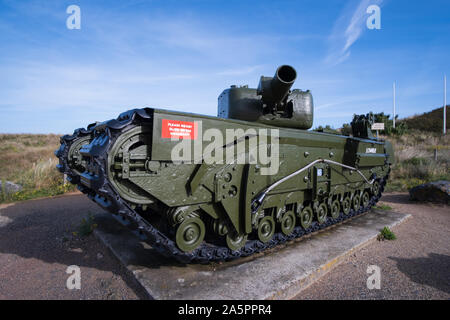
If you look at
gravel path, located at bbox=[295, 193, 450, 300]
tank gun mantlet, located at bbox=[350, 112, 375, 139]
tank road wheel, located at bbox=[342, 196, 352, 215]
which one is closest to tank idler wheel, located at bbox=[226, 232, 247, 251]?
gravel path, located at bbox=[295, 193, 450, 300]

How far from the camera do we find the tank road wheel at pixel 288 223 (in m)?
4.71

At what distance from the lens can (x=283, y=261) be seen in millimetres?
4012

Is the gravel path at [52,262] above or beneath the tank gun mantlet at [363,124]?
beneath

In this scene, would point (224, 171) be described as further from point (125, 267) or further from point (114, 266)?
point (114, 266)

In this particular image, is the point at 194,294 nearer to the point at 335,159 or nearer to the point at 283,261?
the point at 283,261

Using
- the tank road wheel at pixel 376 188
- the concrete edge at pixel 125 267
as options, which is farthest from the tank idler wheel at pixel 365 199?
the concrete edge at pixel 125 267

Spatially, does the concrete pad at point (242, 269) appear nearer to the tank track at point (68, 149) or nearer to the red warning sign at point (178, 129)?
the tank track at point (68, 149)

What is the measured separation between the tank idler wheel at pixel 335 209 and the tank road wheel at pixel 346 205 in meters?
0.30

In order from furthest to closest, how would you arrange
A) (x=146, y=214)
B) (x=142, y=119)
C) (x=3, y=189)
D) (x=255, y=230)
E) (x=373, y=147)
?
(x=3, y=189), (x=373, y=147), (x=146, y=214), (x=255, y=230), (x=142, y=119)

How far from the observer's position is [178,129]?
3199mm

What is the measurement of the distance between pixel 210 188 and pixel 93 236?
363 cm

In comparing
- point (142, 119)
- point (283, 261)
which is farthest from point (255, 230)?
point (142, 119)

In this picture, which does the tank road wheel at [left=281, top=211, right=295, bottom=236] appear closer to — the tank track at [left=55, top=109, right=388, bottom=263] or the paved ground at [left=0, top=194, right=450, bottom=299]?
the tank track at [left=55, top=109, right=388, bottom=263]

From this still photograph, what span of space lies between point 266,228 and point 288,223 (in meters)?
0.63
